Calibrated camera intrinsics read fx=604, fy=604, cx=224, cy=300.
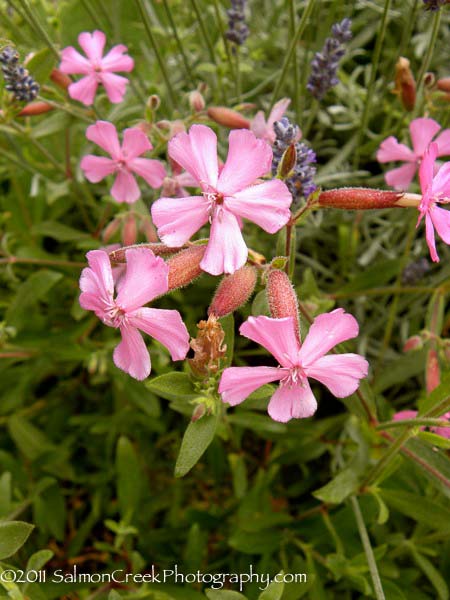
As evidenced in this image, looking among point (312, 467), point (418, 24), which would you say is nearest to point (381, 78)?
point (418, 24)

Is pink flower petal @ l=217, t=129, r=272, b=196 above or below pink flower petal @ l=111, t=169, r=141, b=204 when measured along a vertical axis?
above

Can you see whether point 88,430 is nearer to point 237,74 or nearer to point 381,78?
point 237,74

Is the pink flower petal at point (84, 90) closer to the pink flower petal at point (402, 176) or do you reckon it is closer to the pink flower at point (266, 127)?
the pink flower at point (266, 127)

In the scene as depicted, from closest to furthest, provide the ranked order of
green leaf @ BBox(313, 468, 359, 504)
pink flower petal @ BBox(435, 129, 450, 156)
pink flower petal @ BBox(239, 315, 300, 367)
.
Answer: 1. pink flower petal @ BBox(239, 315, 300, 367)
2. green leaf @ BBox(313, 468, 359, 504)
3. pink flower petal @ BBox(435, 129, 450, 156)

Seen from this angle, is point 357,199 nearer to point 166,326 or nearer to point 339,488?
point 166,326

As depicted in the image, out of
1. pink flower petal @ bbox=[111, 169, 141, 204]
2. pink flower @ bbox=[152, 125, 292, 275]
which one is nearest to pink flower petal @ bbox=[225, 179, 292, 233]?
pink flower @ bbox=[152, 125, 292, 275]

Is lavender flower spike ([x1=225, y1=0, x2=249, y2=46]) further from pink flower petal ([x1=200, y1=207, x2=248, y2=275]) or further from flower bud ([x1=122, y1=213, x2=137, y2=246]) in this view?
pink flower petal ([x1=200, y1=207, x2=248, y2=275])

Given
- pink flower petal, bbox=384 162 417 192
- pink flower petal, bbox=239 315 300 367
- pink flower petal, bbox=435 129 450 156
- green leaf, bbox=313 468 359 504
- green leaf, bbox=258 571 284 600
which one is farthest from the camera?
pink flower petal, bbox=384 162 417 192
